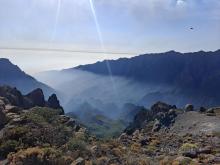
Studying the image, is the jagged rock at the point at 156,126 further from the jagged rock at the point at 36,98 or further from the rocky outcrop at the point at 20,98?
the jagged rock at the point at 36,98

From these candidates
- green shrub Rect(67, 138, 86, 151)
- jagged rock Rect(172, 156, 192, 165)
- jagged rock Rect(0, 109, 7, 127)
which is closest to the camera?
green shrub Rect(67, 138, 86, 151)

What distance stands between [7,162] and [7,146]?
3.28 meters

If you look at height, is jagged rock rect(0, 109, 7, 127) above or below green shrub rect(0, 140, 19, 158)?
above

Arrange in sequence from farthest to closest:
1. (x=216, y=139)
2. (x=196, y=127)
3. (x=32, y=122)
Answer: (x=196, y=127) → (x=216, y=139) → (x=32, y=122)

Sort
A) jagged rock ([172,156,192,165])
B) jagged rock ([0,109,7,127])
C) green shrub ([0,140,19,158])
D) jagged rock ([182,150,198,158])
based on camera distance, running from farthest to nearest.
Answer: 1. jagged rock ([0,109,7,127])
2. jagged rock ([182,150,198,158])
3. jagged rock ([172,156,192,165])
4. green shrub ([0,140,19,158])

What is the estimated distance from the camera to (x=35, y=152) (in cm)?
2689

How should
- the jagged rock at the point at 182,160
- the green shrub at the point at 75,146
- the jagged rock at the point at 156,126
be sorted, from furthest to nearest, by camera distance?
1. the jagged rock at the point at 156,126
2. the jagged rock at the point at 182,160
3. the green shrub at the point at 75,146

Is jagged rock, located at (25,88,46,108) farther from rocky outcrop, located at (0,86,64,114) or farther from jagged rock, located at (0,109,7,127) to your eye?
jagged rock, located at (0,109,7,127)

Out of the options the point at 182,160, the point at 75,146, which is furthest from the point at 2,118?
the point at 182,160

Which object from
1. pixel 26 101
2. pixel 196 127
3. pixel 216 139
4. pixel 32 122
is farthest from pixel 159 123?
pixel 32 122

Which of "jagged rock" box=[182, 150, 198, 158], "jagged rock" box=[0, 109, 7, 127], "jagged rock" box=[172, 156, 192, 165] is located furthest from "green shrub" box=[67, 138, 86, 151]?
"jagged rock" box=[182, 150, 198, 158]

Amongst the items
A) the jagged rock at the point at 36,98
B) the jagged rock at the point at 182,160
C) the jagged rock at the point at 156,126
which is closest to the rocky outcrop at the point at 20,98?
the jagged rock at the point at 36,98

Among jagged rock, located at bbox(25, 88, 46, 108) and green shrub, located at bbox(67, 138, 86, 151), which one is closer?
green shrub, located at bbox(67, 138, 86, 151)

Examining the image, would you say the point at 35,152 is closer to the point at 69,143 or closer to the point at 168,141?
the point at 69,143
